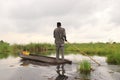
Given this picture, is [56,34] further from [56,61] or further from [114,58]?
[114,58]

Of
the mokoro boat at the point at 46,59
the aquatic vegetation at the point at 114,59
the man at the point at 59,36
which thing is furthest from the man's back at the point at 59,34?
the aquatic vegetation at the point at 114,59

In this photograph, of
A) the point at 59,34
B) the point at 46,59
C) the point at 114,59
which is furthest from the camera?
the point at 46,59

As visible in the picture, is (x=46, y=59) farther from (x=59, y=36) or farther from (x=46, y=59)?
(x=59, y=36)

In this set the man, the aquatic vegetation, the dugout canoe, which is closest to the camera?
the man

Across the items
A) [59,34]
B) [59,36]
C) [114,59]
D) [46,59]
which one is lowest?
[114,59]

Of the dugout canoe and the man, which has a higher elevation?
the man

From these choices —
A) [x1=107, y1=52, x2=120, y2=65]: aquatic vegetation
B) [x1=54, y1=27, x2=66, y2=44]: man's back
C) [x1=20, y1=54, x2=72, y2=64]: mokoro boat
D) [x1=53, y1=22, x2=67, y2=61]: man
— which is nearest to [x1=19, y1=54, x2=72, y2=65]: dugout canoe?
[x1=20, y1=54, x2=72, y2=64]: mokoro boat

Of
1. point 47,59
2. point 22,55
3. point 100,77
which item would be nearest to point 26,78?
point 100,77

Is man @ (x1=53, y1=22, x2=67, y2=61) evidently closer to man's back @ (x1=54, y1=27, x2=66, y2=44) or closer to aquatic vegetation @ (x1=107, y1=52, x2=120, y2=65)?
man's back @ (x1=54, y1=27, x2=66, y2=44)

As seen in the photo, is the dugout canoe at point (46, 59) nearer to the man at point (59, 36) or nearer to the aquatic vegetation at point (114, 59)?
the man at point (59, 36)

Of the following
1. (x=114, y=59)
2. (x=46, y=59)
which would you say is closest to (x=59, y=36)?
(x=46, y=59)

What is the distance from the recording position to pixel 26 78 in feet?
49.0

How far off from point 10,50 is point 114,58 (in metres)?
32.4

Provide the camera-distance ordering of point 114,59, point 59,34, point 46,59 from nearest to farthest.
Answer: point 59,34 → point 114,59 → point 46,59
